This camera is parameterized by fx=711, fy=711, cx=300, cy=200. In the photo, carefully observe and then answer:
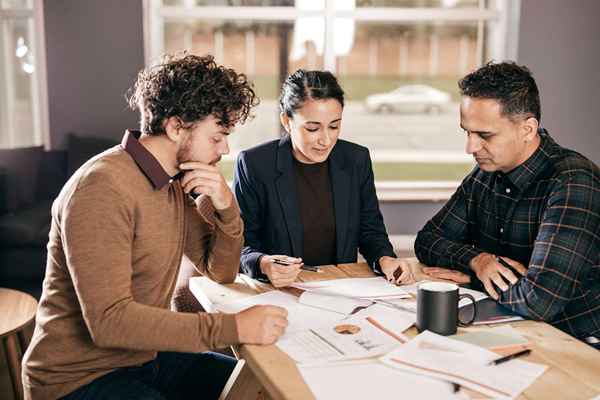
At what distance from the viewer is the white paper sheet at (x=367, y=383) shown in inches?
46.2

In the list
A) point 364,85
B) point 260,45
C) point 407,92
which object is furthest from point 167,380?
Answer: point 407,92

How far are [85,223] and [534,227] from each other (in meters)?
1.14

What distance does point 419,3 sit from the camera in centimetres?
407

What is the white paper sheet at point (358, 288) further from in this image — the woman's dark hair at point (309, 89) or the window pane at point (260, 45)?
the window pane at point (260, 45)

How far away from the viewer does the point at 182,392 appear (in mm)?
1719

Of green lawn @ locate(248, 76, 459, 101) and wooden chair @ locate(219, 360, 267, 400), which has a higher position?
green lawn @ locate(248, 76, 459, 101)

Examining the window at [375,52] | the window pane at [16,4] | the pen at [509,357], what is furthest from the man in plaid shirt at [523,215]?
the window pane at [16,4]

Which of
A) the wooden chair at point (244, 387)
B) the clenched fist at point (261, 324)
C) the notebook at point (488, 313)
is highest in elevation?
the clenched fist at point (261, 324)

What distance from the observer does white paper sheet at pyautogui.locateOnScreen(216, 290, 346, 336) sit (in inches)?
59.8

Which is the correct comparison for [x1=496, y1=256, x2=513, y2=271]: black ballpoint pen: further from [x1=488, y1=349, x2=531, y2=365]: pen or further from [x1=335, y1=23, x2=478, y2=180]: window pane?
[x1=335, y1=23, x2=478, y2=180]: window pane

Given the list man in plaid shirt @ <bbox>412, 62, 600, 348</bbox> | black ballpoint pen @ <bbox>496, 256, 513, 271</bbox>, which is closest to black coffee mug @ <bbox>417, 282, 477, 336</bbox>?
man in plaid shirt @ <bbox>412, 62, 600, 348</bbox>

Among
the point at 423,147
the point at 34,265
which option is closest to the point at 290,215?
the point at 34,265

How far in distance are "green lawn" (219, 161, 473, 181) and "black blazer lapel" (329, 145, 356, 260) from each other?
1934mm

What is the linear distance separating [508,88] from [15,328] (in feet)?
5.77
